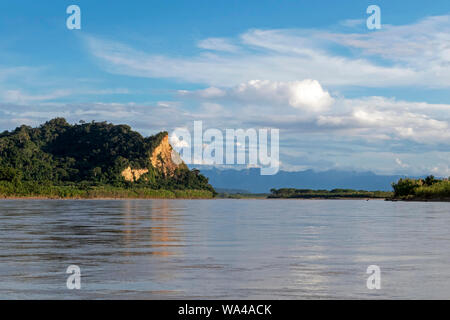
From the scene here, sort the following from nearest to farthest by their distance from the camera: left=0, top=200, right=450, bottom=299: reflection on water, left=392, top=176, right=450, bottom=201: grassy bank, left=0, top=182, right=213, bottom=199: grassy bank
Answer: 1. left=0, top=200, right=450, bottom=299: reflection on water
2. left=392, top=176, right=450, bottom=201: grassy bank
3. left=0, top=182, right=213, bottom=199: grassy bank

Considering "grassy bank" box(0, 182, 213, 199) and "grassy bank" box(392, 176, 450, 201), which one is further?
"grassy bank" box(0, 182, 213, 199)

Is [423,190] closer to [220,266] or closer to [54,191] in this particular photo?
[54,191]

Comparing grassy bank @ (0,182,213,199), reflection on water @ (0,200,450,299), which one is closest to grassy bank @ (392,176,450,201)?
grassy bank @ (0,182,213,199)

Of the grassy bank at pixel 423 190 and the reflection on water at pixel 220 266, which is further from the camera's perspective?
the grassy bank at pixel 423 190

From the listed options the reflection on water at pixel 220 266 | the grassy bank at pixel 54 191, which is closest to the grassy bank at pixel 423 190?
the grassy bank at pixel 54 191

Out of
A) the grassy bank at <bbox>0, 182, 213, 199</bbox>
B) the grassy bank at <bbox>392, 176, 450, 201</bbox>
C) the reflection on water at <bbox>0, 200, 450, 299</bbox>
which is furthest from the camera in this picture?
the grassy bank at <bbox>0, 182, 213, 199</bbox>

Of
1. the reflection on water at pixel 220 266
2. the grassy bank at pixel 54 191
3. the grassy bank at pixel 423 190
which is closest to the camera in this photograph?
the reflection on water at pixel 220 266

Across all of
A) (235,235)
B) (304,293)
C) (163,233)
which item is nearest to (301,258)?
(304,293)

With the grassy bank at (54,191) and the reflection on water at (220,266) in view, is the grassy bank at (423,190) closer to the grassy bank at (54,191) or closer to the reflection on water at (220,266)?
the grassy bank at (54,191)

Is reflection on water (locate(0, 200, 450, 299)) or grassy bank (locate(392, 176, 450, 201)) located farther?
grassy bank (locate(392, 176, 450, 201))

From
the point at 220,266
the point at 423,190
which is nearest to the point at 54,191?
the point at 423,190

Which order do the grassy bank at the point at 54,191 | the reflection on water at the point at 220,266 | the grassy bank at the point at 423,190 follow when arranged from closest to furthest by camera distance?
the reflection on water at the point at 220,266
the grassy bank at the point at 423,190
the grassy bank at the point at 54,191

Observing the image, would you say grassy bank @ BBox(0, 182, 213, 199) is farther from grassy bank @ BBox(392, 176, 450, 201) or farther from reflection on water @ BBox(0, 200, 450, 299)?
reflection on water @ BBox(0, 200, 450, 299)
